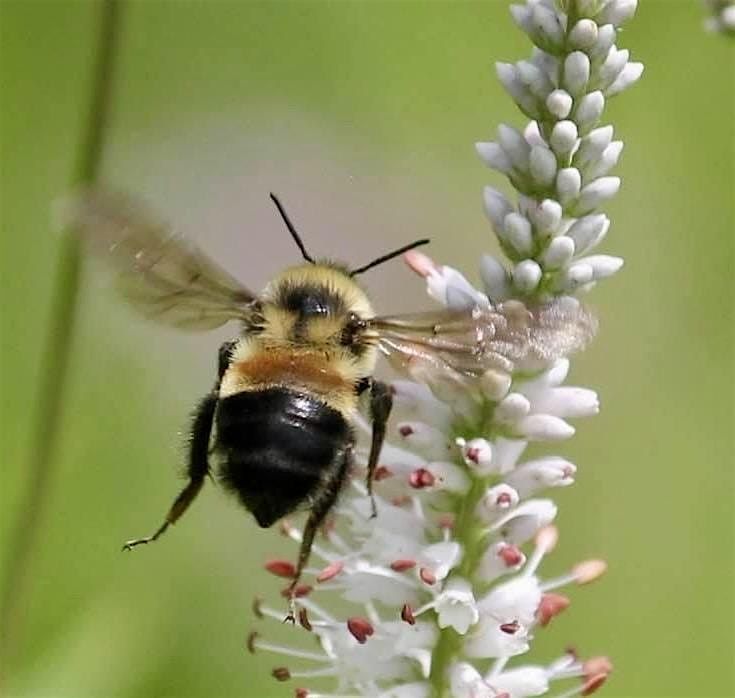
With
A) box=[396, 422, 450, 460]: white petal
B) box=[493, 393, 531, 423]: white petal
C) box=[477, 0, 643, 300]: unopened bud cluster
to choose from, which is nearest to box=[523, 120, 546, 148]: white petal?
box=[477, 0, 643, 300]: unopened bud cluster

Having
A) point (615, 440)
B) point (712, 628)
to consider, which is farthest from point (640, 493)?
point (712, 628)

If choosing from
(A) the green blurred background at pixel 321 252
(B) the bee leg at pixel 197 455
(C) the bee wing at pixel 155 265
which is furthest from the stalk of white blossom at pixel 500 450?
(A) the green blurred background at pixel 321 252

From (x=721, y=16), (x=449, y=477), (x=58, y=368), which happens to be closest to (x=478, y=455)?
(x=449, y=477)

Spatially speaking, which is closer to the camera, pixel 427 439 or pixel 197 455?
pixel 427 439

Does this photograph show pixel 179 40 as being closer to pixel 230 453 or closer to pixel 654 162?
pixel 654 162

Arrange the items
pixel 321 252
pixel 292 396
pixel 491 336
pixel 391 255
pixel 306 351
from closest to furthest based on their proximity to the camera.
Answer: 1. pixel 491 336
2. pixel 292 396
3. pixel 306 351
4. pixel 391 255
5. pixel 321 252

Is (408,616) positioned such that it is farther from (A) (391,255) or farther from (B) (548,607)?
(A) (391,255)

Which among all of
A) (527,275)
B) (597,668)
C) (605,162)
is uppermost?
(605,162)
